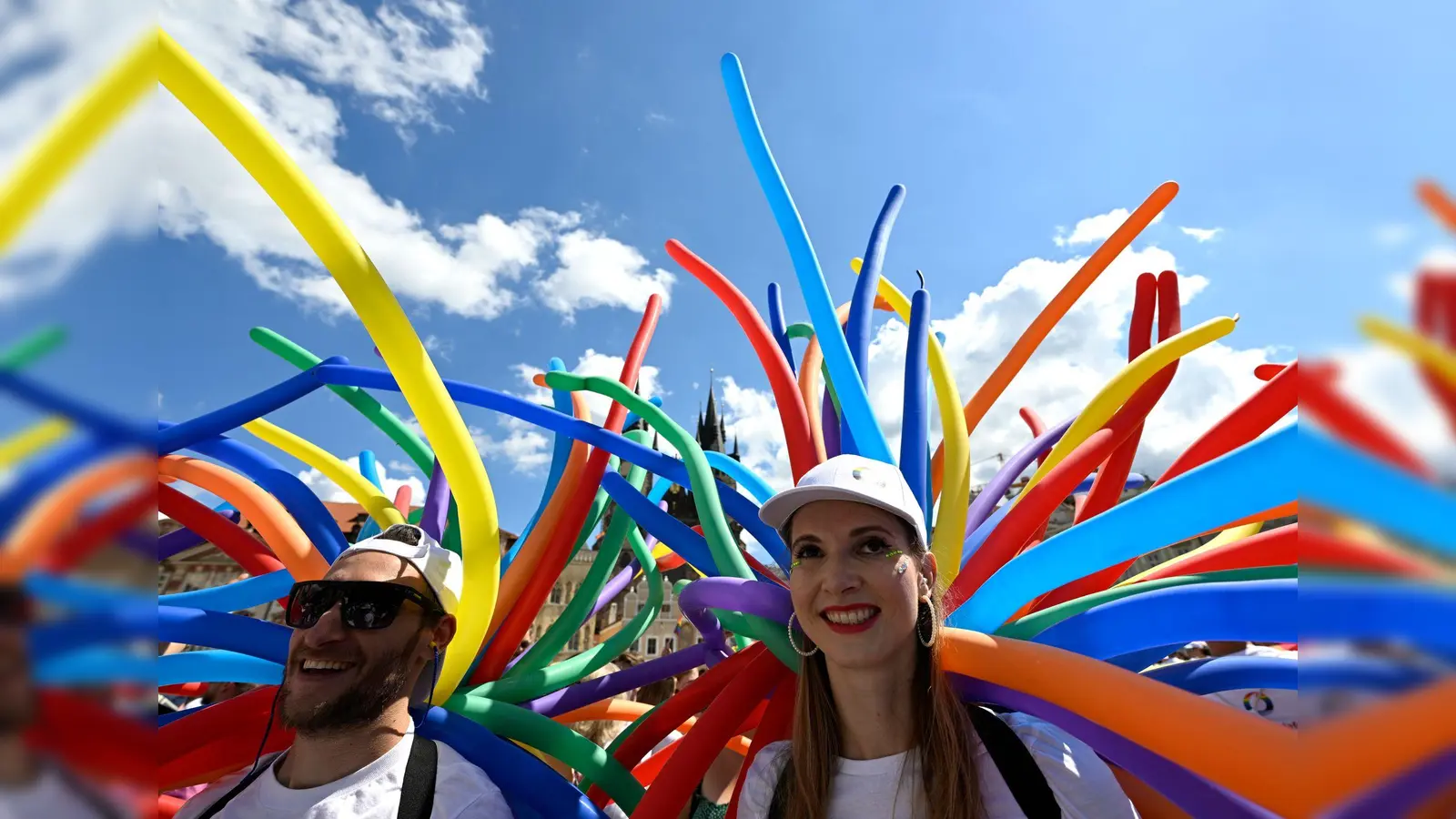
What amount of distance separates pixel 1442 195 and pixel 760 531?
269cm

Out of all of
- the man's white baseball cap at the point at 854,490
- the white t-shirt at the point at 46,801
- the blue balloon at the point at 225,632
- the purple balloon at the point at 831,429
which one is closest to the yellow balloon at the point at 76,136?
the white t-shirt at the point at 46,801

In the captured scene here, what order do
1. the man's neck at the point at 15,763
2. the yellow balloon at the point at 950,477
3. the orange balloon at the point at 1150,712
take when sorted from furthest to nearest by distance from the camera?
1. the yellow balloon at the point at 950,477
2. the orange balloon at the point at 1150,712
3. the man's neck at the point at 15,763

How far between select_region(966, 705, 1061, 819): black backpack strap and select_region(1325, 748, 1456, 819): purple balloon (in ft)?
4.25

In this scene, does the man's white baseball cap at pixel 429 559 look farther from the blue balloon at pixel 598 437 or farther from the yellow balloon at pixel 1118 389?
the yellow balloon at pixel 1118 389

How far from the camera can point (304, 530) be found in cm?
320

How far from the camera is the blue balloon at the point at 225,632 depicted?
2488mm

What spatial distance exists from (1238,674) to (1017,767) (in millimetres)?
1003

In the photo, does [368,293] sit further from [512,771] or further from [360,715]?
[512,771]

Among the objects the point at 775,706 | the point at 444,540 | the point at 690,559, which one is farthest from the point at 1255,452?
the point at 444,540

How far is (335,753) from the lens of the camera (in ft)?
7.25

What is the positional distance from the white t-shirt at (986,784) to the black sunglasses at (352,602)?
4.29 ft

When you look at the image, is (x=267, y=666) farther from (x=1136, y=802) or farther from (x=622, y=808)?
(x=1136, y=802)

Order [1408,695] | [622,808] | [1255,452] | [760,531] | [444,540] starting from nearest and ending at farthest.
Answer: [1408,695], [1255,452], [622,808], [760,531], [444,540]

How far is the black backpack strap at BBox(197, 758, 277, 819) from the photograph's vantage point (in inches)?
85.4
